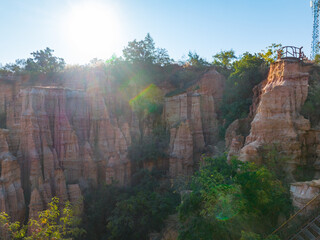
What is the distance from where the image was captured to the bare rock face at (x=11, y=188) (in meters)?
13.0

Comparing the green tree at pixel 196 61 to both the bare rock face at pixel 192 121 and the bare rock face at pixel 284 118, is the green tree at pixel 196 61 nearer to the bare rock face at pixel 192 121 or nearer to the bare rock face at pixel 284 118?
the bare rock face at pixel 192 121

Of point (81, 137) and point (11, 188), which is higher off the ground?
point (81, 137)

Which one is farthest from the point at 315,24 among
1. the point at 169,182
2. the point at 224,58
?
the point at 169,182

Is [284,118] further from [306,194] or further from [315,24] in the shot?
[315,24]

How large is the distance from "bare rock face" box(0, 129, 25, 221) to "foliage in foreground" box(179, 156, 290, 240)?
32.6 ft

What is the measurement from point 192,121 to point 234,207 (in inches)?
453

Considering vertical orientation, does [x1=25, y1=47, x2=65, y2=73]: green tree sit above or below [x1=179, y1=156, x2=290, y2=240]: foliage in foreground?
above

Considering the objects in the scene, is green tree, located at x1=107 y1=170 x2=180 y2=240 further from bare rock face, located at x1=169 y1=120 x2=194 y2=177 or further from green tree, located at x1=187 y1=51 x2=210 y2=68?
green tree, located at x1=187 y1=51 x2=210 y2=68

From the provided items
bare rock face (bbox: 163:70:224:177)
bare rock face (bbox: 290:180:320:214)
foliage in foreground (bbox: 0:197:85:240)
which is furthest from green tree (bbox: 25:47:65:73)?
bare rock face (bbox: 290:180:320:214)

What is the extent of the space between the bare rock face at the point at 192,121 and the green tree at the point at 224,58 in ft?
25.1

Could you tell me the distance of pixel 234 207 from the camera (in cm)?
747

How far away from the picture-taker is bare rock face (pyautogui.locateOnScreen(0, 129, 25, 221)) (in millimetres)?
13045

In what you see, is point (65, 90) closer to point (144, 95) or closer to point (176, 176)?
point (144, 95)

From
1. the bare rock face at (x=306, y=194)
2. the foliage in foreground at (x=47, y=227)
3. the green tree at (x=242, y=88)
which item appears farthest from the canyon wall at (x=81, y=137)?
the bare rock face at (x=306, y=194)
